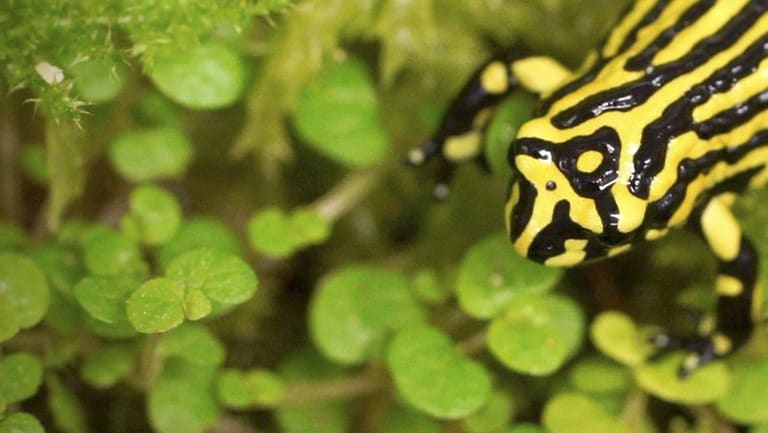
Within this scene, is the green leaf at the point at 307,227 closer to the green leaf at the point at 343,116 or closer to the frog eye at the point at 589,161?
the green leaf at the point at 343,116

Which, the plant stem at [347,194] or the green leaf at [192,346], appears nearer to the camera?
the green leaf at [192,346]

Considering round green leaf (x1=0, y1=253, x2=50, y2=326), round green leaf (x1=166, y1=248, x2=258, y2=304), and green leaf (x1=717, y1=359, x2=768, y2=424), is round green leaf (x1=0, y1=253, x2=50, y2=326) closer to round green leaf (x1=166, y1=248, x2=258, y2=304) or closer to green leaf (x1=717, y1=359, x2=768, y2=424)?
round green leaf (x1=166, y1=248, x2=258, y2=304)

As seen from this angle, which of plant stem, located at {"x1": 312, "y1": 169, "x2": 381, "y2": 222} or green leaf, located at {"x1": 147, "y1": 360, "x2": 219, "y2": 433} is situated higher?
plant stem, located at {"x1": 312, "y1": 169, "x2": 381, "y2": 222}

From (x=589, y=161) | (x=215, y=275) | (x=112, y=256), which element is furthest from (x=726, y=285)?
(x=112, y=256)

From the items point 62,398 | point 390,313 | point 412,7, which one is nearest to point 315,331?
point 390,313

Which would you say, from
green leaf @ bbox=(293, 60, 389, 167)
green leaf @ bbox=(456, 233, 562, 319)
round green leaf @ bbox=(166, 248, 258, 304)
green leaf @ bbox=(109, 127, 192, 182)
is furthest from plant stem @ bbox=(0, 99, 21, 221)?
green leaf @ bbox=(456, 233, 562, 319)

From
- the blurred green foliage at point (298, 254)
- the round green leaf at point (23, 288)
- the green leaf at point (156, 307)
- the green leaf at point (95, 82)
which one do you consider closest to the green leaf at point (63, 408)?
the blurred green foliage at point (298, 254)
